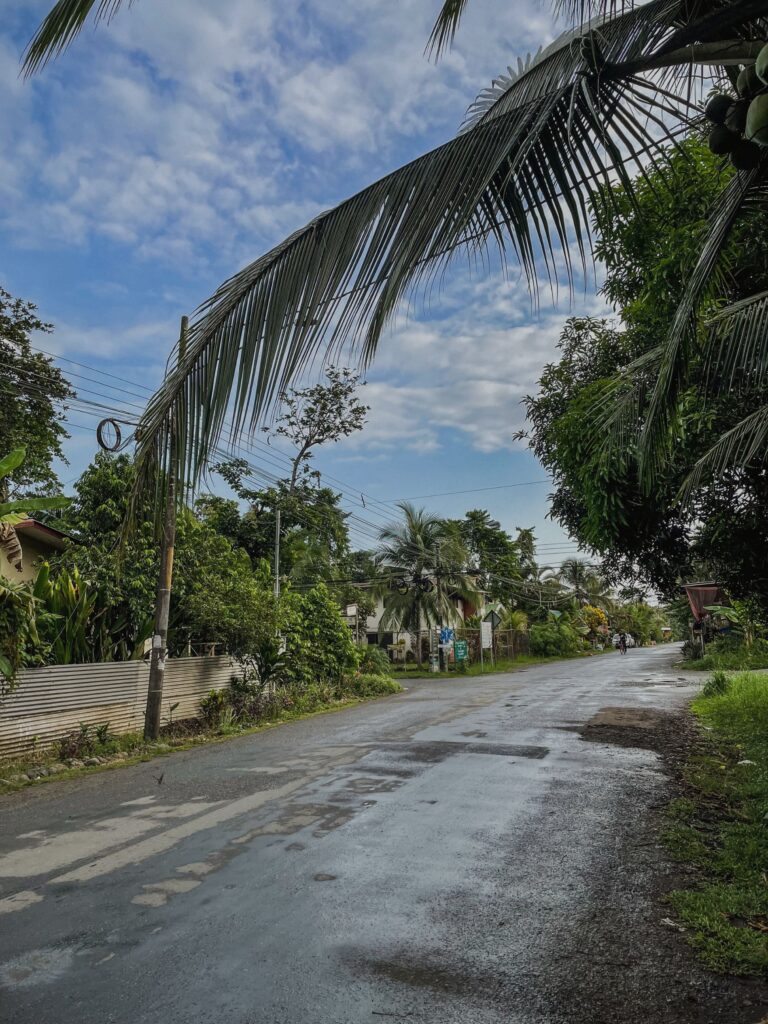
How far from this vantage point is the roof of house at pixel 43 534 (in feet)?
46.6

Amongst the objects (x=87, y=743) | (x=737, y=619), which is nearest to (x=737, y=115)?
(x=87, y=743)

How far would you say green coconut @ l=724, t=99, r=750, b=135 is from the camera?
2328mm

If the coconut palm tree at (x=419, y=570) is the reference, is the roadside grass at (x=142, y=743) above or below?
below

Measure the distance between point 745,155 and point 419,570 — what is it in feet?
115

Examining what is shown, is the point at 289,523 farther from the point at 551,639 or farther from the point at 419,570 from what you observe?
the point at 551,639

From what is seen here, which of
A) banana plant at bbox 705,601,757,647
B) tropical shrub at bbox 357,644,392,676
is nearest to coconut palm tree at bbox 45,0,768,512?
banana plant at bbox 705,601,757,647

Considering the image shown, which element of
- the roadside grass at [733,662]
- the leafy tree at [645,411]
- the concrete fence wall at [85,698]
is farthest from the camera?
the roadside grass at [733,662]

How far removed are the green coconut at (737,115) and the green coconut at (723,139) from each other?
38mm

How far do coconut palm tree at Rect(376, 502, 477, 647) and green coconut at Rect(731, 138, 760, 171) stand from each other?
113ft

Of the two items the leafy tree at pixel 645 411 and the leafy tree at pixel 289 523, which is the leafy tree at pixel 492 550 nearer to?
the leafy tree at pixel 289 523

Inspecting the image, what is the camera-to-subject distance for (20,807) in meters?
7.07

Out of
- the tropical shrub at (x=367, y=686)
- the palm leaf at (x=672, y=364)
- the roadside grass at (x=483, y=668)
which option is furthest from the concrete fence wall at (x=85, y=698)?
the roadside grass at (x=483, y=668)

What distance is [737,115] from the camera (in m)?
2.34

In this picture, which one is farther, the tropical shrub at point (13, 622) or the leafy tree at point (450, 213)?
the tropical shrub at point (13, 622)
